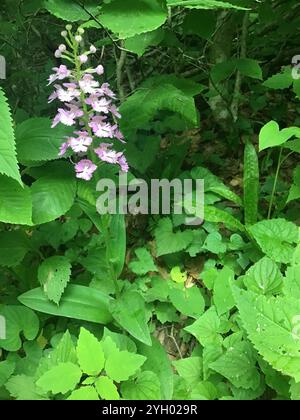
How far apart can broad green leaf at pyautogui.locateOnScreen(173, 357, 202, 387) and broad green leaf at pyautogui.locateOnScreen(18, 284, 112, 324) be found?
0.36 meters

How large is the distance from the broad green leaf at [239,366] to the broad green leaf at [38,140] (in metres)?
1.03

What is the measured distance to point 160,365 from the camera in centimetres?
189

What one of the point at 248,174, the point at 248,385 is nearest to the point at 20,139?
the point at 248,174

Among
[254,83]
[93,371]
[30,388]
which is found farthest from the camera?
[254,83]

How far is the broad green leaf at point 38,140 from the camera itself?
71.5 inches

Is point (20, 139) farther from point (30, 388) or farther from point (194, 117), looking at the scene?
point (30, 388)

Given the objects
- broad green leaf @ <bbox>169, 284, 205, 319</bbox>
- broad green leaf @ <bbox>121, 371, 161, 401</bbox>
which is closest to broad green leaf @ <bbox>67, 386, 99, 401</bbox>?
broad green leaf @ <bbox>121, 371, 161, 401</bbox>

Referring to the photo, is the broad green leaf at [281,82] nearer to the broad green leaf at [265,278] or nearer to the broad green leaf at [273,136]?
the broad green leaf at [273,136]

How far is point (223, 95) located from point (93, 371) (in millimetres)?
1760

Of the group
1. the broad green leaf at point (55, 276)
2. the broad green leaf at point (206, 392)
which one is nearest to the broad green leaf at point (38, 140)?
the broad green leaf at point (55, 276)

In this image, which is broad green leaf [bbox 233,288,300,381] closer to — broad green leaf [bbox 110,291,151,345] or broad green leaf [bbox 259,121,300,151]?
broad green leaf [bbox 110,291,151,345]

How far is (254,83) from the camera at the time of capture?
10.1 ft

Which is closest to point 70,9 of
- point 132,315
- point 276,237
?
point 132,315

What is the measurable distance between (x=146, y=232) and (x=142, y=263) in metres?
0.29
